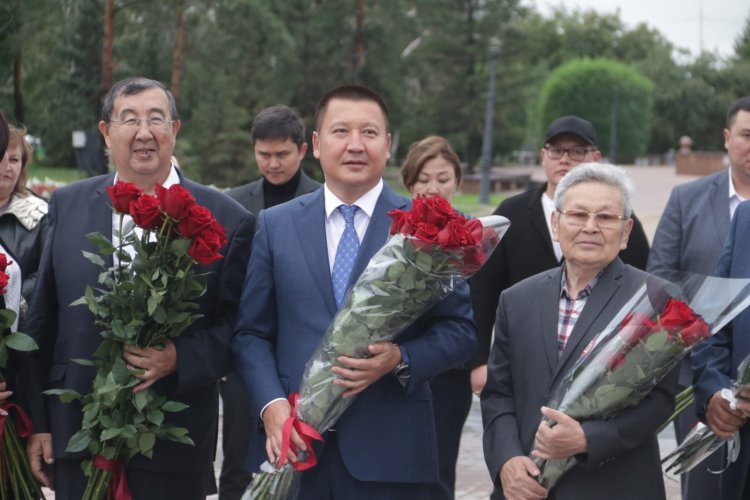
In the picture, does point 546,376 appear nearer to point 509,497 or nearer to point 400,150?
point 509,497

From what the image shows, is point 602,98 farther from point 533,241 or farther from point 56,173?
point 533,241

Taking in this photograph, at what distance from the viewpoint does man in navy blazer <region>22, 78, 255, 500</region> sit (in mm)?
4273

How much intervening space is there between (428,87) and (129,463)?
2214 inches

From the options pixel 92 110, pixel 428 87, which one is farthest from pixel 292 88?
pixel 428 87

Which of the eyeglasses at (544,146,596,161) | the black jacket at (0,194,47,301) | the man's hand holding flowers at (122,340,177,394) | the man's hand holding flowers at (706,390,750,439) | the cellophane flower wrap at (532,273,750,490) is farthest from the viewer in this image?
the eyeglasses at (544,146,596,161)

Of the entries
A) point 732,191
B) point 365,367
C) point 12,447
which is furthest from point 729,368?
point 12,447

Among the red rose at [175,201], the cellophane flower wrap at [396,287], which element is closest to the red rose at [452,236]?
the cellophane flower wrap at [396,287]

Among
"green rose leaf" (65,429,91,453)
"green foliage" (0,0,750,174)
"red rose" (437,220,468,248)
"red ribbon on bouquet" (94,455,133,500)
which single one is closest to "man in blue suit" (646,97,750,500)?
"red rose" (437,220,468,248)

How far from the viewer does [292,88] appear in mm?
45531

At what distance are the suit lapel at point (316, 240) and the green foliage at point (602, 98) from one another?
63957 mm

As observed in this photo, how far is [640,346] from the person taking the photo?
3727 millimetres

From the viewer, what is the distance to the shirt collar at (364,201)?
421cm

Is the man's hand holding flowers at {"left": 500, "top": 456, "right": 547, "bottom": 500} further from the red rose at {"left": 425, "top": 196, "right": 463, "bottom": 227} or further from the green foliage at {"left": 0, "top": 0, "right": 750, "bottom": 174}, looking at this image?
the green foliage at {"left": 0, "top": 0, "right": 750, "bottom": 174}

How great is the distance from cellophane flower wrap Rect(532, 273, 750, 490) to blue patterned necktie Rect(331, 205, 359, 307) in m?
0.90
